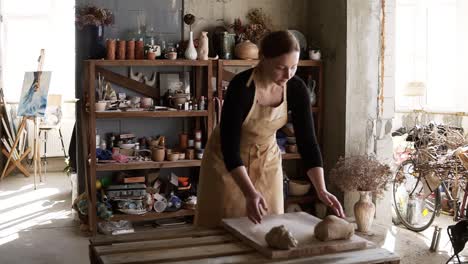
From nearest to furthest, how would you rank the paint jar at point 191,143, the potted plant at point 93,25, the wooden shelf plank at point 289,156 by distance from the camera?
the potted plant at point 93,25
the paint jar at point 191,143
the wooden shelf plank at point 289,156

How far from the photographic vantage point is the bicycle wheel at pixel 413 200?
17.4ft

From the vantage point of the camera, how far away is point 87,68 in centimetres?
499

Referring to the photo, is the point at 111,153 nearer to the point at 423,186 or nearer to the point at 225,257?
the point at 423,186

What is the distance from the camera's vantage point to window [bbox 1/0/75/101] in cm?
806

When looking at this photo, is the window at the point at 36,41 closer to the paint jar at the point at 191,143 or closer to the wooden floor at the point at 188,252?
the paint jar at the point at 191,143

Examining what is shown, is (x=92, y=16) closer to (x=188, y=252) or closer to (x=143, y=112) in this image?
(x=143, y=112)

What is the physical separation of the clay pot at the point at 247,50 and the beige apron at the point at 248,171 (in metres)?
2.41

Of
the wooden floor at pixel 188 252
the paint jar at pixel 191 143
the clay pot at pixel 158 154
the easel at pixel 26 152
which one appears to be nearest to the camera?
the wooden floor at pixel 188 252

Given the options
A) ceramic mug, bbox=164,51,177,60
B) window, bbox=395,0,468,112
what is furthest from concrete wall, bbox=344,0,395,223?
window, bbox=395,0,468,112

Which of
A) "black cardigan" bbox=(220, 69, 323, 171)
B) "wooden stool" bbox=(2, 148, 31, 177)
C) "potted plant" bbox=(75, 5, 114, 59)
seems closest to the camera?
"black cardigan" bbox=(220, 69, 323, 171)

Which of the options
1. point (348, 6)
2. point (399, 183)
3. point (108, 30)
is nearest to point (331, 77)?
point (348, 6)

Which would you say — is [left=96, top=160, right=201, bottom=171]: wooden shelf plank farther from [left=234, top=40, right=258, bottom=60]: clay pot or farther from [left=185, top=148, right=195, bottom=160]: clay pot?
[left=234, top=40, right=258, bottom=60]: clay pot

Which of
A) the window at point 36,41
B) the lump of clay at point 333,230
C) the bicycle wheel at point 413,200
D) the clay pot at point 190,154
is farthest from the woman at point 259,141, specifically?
the window at point 36,41

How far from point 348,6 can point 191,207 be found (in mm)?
2166
